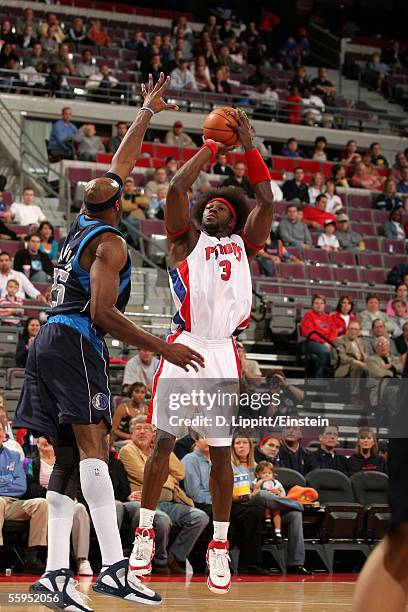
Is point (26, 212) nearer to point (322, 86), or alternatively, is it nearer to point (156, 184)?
point (156, 184)

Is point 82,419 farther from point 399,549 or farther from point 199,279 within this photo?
point 399,549

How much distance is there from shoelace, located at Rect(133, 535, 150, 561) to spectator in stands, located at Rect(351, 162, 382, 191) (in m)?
14.9

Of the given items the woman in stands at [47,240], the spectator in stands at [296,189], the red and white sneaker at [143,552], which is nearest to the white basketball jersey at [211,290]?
the red and white sneaker at [143,552]

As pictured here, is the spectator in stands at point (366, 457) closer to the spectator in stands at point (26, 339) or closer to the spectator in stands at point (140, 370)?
the spectator in stands at point (140, 370)

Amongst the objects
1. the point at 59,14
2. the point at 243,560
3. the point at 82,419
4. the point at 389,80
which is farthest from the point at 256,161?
the point at 389,80

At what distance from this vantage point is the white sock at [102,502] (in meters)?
5.36

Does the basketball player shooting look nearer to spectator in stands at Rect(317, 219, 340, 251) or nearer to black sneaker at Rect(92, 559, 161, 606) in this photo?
black sneaker at Rect(92, 559, 161, 606)

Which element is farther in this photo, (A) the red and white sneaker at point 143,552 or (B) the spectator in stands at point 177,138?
(B) the spectator in stands at point 177,138

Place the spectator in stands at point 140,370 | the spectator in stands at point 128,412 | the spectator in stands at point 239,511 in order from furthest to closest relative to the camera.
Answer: the spectator in stands at point 140,370, the spectator in stands at point 128,412, the spectator in stands at point 239,511

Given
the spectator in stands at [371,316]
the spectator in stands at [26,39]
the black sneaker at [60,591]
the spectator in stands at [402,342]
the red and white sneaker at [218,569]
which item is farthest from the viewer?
the spectator in stands at [26,39]

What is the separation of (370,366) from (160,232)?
13.3 feet

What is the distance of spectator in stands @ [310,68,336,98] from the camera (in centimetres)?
2348

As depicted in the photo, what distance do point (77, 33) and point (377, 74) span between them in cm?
801

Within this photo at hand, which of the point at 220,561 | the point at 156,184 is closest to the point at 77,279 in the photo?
the point at 220,561
